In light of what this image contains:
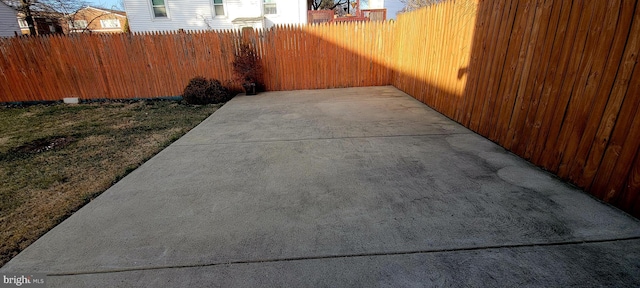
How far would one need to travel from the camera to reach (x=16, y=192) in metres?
3.01

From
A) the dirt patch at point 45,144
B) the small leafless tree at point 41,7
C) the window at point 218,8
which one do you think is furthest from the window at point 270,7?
the small leafless tree at point 41,7

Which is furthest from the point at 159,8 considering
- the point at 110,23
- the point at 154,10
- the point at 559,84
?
the point at 110,23

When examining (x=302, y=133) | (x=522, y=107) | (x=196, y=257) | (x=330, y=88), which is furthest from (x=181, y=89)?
(x=522, y=107)

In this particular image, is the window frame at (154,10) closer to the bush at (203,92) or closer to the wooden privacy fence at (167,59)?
the wooden privacy fence at (167,59)

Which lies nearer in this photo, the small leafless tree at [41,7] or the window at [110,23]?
the small leafless tree at [41,7]

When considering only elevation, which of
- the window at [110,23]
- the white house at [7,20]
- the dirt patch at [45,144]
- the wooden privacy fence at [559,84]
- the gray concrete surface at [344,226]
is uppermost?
the window at [110,23]

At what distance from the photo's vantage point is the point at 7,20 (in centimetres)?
1502

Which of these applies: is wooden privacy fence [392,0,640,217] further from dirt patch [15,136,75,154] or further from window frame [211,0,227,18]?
window frame [211,0,227,18]

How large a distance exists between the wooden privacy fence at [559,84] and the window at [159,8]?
13414 mm

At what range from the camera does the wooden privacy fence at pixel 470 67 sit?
228 centimetres

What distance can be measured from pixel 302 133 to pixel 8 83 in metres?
10.2

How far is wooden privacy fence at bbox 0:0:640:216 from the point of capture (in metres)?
2.28

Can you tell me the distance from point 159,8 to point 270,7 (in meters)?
5.34

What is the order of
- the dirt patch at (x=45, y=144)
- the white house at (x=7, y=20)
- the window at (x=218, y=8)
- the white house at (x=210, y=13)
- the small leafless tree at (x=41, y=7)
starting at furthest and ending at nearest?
the white house at (x=7, y=20), the window at (x=218, y=8), the small leafless tree at (x=41, y=7), the white house at (x=210, y=13), the dirt patch at (x=45, y=144)
